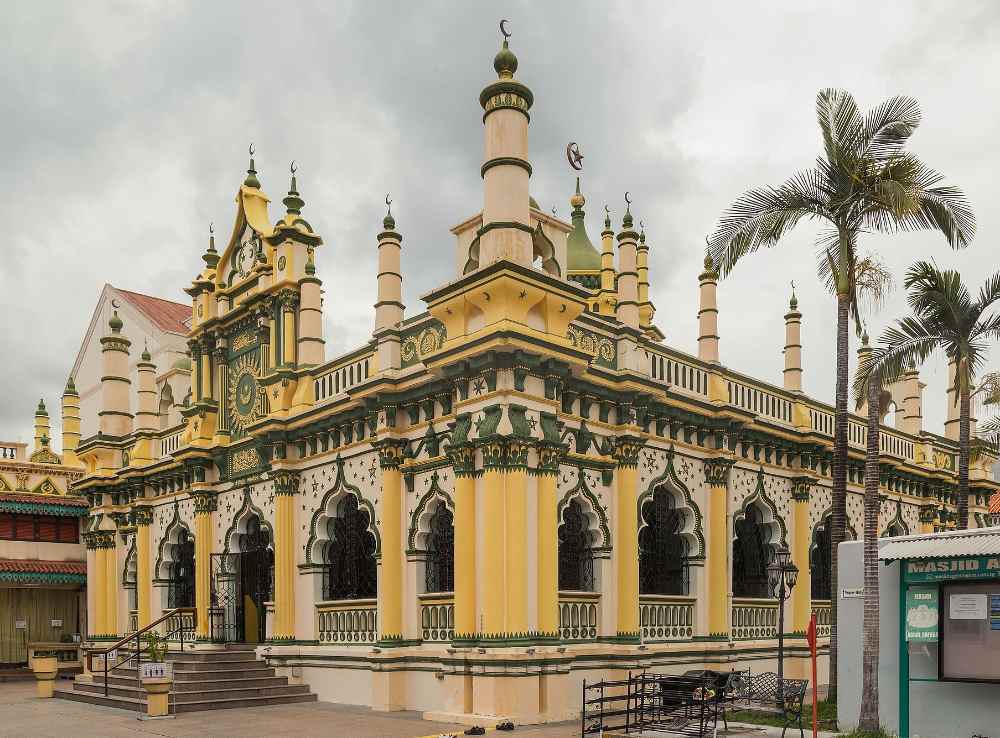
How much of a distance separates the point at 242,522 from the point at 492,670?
980cm

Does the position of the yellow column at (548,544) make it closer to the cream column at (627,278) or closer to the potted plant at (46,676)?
the cream column at (627,278)

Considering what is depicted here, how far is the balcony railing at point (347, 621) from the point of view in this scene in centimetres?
1858

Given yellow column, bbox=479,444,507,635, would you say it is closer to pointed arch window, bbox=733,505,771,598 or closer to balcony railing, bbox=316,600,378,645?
balcony railing, bbox=316,600,378,645

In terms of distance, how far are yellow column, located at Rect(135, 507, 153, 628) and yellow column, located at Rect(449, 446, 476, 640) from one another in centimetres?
1363

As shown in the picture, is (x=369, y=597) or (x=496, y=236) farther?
(x=369, y=597)

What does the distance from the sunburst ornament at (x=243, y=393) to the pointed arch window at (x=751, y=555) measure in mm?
11499

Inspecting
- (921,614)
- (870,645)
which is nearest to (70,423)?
(870,645)

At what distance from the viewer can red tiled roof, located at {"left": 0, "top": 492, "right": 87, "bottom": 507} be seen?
31609mm

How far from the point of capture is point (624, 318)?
18.7m

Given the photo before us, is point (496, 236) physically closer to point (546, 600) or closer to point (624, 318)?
point (624, 318)

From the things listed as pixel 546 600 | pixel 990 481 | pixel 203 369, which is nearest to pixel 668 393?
pixel 546 600

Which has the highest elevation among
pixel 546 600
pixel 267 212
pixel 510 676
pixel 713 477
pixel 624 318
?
pixel 267 212

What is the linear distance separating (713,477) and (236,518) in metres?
11.0

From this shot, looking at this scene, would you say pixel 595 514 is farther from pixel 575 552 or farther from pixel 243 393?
pixel 243 393
